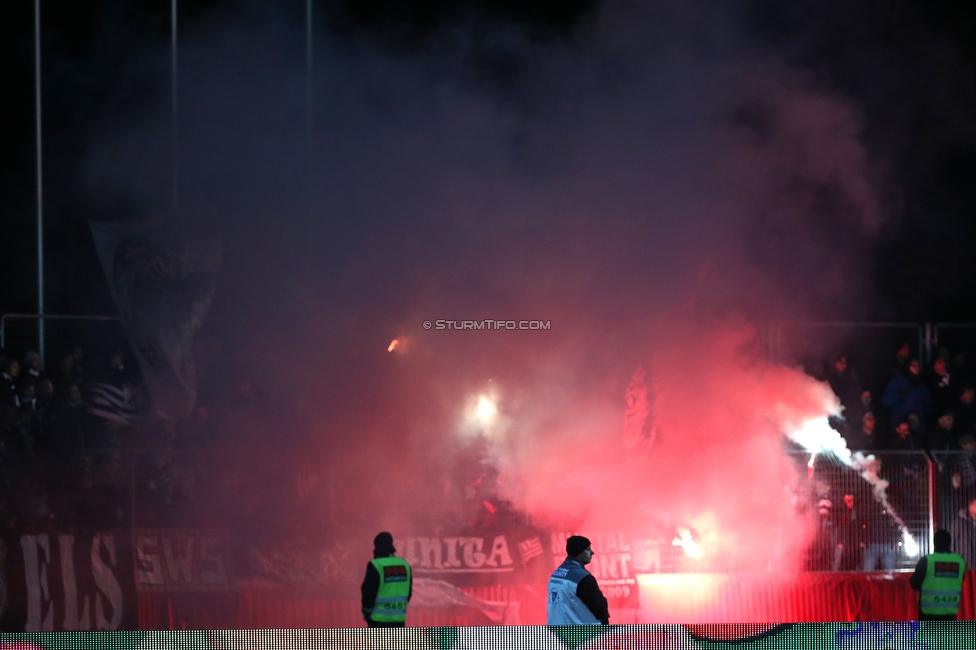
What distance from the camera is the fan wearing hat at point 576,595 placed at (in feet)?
16.1

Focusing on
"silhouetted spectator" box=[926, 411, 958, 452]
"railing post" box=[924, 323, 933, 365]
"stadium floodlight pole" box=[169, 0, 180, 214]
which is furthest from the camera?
"stadium floodlight pole" box=[169, 0, 180, 214]

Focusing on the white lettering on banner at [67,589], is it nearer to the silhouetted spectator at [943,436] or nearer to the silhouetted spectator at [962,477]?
the silhouetted spectator at [962,477]

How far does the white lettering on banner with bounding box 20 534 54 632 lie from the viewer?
6.80 meters

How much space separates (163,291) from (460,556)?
3005 mm

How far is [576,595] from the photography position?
497 centimetres

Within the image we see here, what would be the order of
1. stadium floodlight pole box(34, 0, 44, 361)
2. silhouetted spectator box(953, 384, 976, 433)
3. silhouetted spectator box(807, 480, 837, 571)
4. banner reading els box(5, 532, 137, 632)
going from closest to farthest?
banner reading els box(5, 532, 137, 632)
silhouetted spectator box(807, 480, 837, 571)
silhouetted spectator box(953, 384, 976, 433)
stadium floodlight pole box(34, 0, 44, 361)

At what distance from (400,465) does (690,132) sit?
12.5 ft

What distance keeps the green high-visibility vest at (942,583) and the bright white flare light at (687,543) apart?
159 centimetres

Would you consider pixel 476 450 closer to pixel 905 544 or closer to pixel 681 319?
pixel 681 319

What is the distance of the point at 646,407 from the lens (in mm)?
8352

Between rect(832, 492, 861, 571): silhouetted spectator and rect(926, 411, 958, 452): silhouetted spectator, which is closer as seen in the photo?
rect(832, 492, 861, 571): silhouetted spectator

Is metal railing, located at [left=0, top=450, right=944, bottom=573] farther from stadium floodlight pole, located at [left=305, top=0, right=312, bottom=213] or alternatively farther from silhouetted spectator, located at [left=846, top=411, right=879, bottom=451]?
stadium floodlight pole, located at [left=305, top=0, right=312, bottom=213]

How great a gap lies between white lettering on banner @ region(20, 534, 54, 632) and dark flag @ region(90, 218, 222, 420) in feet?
4.17

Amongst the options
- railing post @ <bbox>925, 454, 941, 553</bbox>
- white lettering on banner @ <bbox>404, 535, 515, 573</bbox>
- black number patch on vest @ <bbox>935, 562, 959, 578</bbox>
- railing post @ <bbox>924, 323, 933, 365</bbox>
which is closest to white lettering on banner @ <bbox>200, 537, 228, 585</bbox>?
white lettering on banner @ <bbox>404, 535, 515, 573</bbox>
